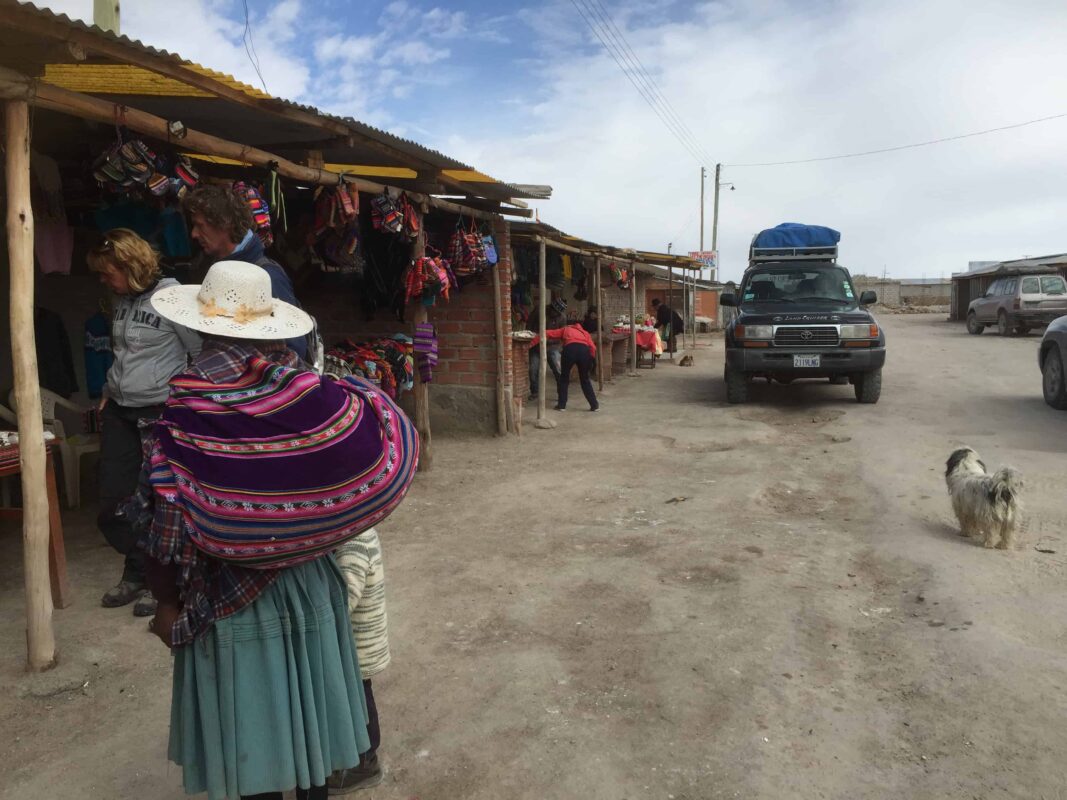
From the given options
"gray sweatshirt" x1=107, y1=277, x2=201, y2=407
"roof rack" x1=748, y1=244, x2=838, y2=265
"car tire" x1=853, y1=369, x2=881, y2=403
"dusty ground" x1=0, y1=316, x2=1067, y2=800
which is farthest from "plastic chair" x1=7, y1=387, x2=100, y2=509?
"roof rack" x1=748, y1=244, x2=838, y2=265

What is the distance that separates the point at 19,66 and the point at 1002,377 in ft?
46.3

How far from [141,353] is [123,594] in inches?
51.8

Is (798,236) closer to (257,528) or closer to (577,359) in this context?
(577,359)

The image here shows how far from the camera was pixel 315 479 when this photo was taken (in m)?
1.71

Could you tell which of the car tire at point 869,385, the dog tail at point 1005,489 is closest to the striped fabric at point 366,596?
the dog tail at point 1005,489

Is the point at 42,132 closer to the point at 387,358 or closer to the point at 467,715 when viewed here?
A: the point at 387,358

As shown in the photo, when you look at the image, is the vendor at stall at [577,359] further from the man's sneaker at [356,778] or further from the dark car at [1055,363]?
the man's sneaker at [356,778]

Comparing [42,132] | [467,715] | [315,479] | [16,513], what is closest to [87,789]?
[467,715]

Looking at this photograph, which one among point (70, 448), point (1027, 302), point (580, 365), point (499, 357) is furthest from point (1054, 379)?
point (1027, 302)

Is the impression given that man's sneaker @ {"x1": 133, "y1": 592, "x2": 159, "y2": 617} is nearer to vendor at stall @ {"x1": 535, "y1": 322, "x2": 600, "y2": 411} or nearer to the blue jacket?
the blue jacket

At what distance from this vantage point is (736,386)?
1085cm

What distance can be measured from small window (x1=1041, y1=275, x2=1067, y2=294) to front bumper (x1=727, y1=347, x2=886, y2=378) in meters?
14.8

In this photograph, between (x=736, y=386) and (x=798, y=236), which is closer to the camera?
(x=736, y=386)

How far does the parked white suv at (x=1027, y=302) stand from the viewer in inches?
832
